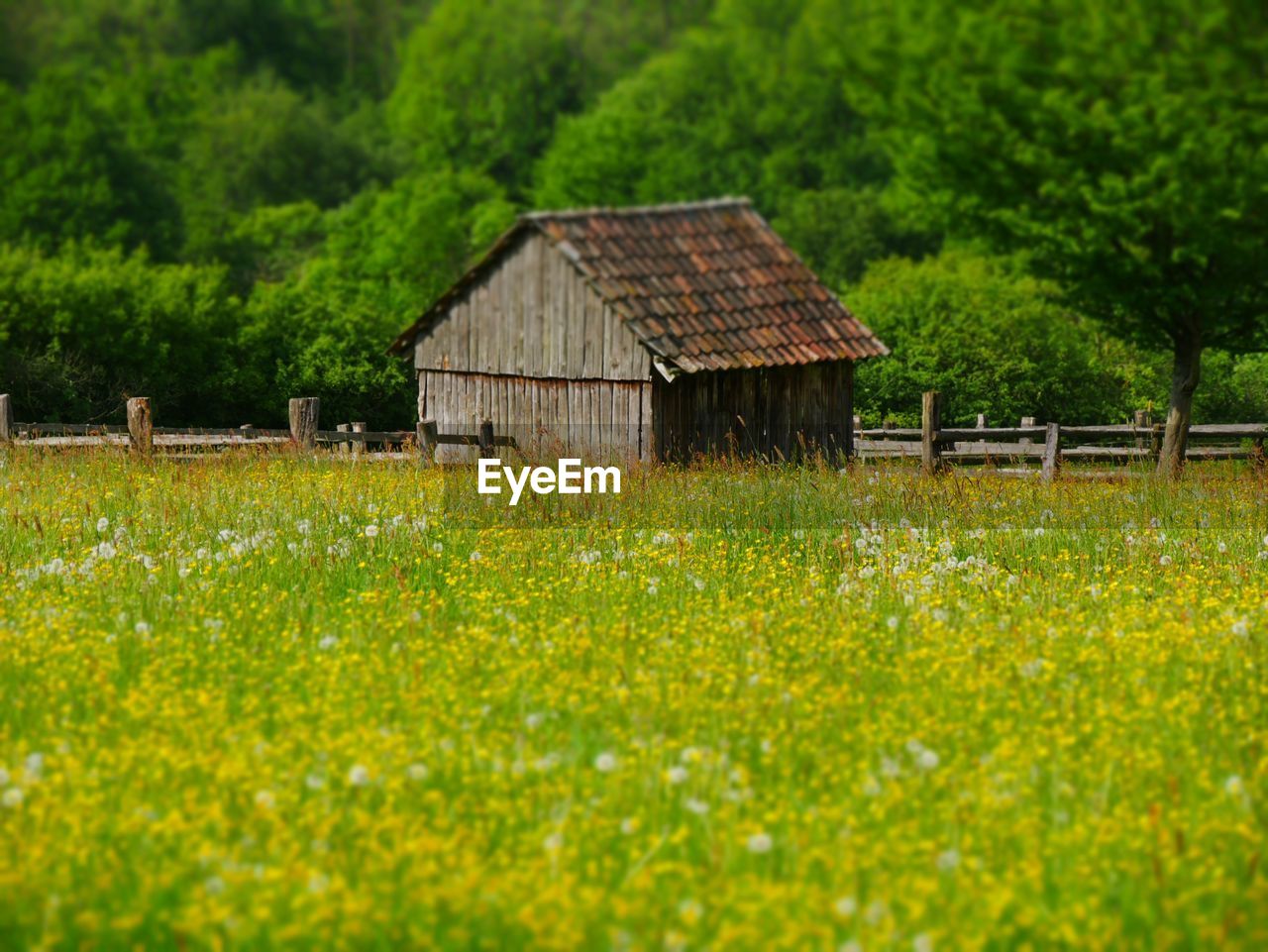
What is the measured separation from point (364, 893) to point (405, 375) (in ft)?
104

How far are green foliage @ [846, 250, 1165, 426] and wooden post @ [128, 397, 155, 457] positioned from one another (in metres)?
17.3

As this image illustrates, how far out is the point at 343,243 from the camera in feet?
199

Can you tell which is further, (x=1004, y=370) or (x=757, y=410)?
(x=1004, y=370)

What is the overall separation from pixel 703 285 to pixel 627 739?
652 inches

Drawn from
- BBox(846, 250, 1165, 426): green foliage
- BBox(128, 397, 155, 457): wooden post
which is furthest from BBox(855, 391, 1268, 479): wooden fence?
BBox(128, 397, 155, 457): wooden post

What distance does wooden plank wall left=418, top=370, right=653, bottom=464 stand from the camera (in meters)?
21.7

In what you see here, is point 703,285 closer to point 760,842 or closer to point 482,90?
point 760,842

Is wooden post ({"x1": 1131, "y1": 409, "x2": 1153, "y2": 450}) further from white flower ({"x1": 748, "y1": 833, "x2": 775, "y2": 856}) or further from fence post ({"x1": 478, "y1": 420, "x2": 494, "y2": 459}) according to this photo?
white flower ({"x1": 748, "y1": 833, "x2": 775, "y2": 856})

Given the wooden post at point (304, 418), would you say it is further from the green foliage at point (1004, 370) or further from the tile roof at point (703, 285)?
the green foliage at point (1004, 370)

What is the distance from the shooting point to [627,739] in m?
7.01

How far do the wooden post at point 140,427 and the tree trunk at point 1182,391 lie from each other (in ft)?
42.6

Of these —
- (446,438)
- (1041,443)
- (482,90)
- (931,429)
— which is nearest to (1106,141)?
(931,429)

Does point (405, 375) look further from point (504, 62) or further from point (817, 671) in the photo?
point (504, 62)

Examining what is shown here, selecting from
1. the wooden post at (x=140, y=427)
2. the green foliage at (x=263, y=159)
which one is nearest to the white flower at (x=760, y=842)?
the wooden post at (x=140, y=427)
